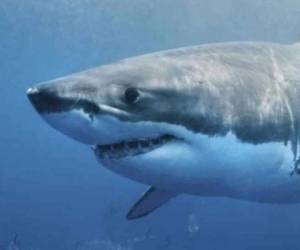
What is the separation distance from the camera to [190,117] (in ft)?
11.2

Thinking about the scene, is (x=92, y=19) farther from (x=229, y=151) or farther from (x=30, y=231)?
(x=229, y=151)

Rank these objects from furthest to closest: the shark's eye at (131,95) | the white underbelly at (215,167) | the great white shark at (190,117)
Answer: the white underbelly at (215,167) → the shark's eye at (131,95) → the great white shark at (190,117)

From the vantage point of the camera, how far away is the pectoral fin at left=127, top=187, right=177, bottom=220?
526cm

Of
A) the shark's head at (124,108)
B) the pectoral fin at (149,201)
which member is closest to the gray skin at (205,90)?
the shark's head at (124,108)

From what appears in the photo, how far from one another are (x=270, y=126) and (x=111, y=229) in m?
19.2

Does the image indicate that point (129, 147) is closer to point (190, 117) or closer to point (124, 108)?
point (124, 108)

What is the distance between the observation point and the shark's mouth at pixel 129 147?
3.27 meters

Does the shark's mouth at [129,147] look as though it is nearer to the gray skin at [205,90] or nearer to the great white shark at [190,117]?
the great white shark at [190,117]

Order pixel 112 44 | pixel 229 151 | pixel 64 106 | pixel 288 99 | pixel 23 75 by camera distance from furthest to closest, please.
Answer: pixel 23 75, pixel 112 44, pixel 288 99, pixel 229 151, pixel 64 106

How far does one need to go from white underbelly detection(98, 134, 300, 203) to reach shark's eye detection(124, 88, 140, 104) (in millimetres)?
333

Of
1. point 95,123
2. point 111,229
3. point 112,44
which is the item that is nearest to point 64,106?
point 95,123

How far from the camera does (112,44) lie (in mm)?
26375

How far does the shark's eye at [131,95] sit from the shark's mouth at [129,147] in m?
0.23

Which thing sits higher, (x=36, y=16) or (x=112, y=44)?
(x=36, y=16)
